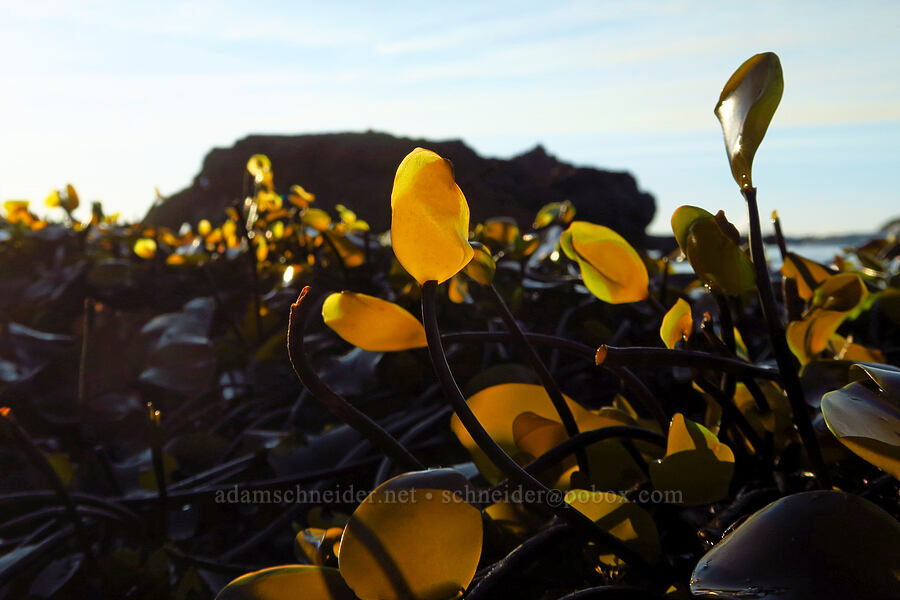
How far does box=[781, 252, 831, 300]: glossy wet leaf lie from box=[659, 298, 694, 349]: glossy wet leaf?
0.17m

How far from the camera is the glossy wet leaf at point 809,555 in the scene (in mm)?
225

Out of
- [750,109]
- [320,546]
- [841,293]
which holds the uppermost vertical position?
[750,109]

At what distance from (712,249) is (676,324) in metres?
0.04

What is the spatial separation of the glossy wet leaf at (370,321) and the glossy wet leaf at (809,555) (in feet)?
0.53

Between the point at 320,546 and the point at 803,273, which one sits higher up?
the point at 803,273

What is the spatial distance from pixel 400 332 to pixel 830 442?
22 cm

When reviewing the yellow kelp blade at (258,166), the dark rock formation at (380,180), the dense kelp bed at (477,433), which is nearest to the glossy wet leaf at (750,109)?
the dense kelp bed at (477,433)

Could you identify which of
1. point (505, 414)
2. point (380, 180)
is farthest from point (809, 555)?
point (380, 180)

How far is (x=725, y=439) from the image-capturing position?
372 mm

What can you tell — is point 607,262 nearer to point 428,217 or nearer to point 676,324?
point 676,324

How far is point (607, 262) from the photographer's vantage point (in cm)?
40

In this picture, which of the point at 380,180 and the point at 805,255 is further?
the point at 380,180

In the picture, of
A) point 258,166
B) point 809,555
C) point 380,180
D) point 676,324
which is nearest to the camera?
point 809,555

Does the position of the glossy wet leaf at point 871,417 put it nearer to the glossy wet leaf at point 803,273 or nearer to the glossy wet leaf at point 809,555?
the glossy wet leaf at point 809,555
